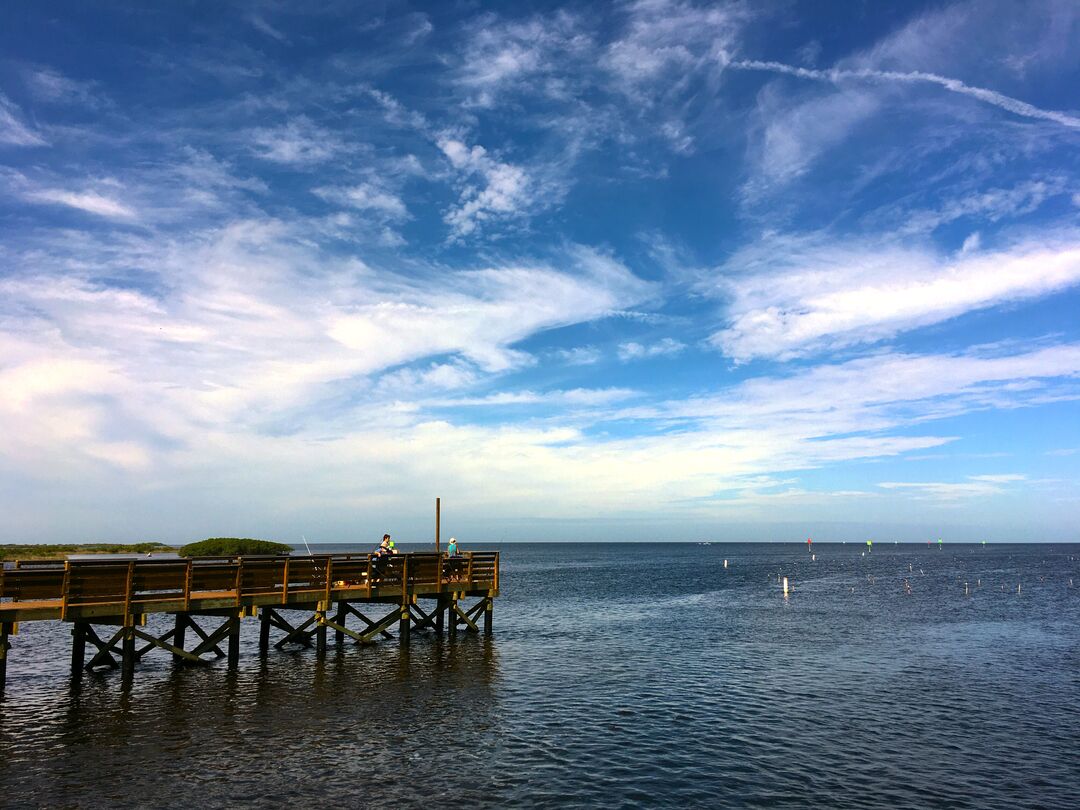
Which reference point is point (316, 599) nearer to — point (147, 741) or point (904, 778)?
point (147, 741)

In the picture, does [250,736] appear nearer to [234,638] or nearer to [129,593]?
[129,593]

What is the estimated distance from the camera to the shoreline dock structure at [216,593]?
74.5ft

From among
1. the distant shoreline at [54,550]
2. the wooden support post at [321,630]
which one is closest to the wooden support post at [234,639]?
the wooden support post at [321,630]

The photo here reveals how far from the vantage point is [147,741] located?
18.0 meters

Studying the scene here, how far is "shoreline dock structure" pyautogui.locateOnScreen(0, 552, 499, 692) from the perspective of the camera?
2272 cm

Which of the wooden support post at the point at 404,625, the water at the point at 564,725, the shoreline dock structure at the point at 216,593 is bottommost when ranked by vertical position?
the water at the point at 564,725

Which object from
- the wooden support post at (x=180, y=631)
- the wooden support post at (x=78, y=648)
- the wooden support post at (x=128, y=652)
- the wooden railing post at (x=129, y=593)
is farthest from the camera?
the wooden support post at (x=180, y=631)

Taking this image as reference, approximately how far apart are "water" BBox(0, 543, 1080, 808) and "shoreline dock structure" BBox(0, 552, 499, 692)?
1133mm

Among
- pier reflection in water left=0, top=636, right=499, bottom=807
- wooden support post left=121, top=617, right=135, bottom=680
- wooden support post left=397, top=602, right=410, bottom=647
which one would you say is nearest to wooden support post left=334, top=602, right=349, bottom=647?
wooden support post left=397, top=602, right=410, bottom=647

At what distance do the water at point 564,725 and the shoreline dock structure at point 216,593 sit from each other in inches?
44.6

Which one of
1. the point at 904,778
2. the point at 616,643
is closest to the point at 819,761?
the point at 904,778

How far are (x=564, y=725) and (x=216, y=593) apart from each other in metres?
15.2

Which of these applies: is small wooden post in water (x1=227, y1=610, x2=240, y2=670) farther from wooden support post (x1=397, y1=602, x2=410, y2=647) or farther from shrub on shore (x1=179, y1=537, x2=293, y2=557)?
shrub on shore (x1=179, y1=537, x2=293, y2=557)

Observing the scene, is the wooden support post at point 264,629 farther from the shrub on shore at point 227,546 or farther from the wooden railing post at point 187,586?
the shrub on shore at point 227,546
